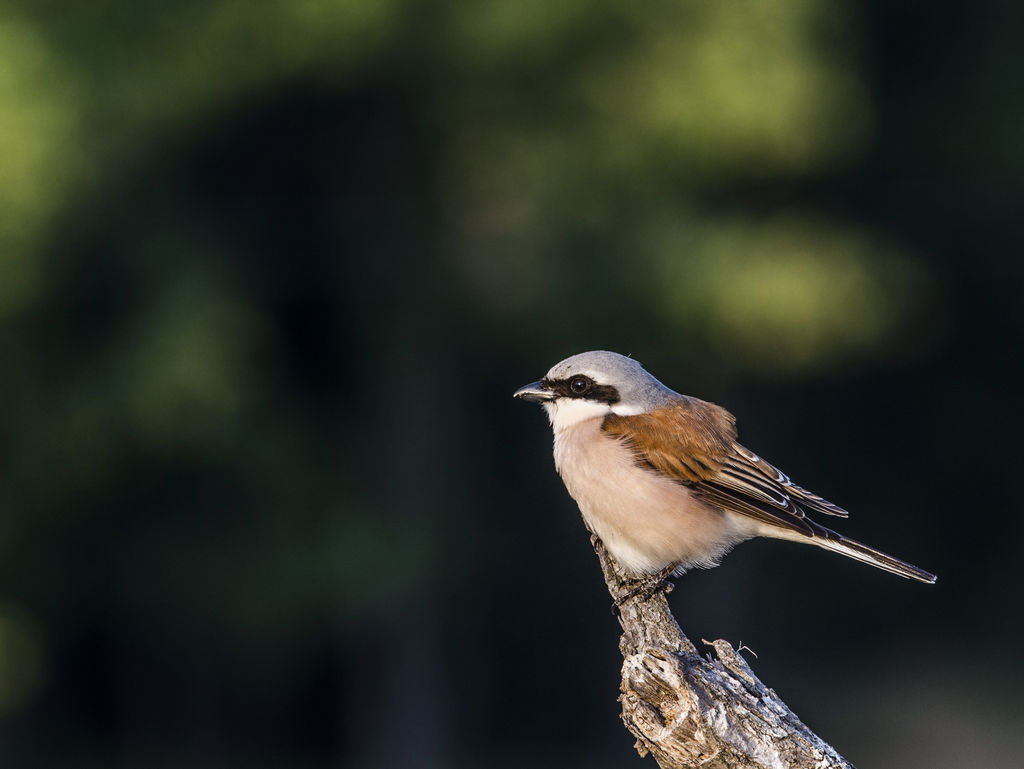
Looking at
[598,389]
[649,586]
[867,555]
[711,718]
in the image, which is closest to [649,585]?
[649,586]

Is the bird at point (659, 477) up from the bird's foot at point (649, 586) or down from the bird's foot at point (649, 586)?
up

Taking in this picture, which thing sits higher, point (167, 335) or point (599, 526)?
point (167, 335)

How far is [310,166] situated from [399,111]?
1138 millimetres

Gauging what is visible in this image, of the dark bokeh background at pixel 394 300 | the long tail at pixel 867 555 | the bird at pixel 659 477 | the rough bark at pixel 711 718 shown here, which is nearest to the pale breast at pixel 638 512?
the bird at pixel 659 477

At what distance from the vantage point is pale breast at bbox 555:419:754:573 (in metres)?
Result: 4.51

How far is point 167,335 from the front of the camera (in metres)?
8.85

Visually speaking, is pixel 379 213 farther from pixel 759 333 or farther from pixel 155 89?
pixel 759 333

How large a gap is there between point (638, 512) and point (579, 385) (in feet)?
2.37

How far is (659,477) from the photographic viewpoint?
15.7 feet

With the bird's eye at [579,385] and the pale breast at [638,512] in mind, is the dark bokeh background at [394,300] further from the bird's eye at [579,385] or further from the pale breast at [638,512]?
the pale breast at [638,512]

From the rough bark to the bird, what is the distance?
2.79 feet

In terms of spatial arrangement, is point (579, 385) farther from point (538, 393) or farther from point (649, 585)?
point (649, 585)

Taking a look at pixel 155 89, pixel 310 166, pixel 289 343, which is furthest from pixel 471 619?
pixel 155 89

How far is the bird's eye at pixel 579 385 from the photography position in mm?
5035
